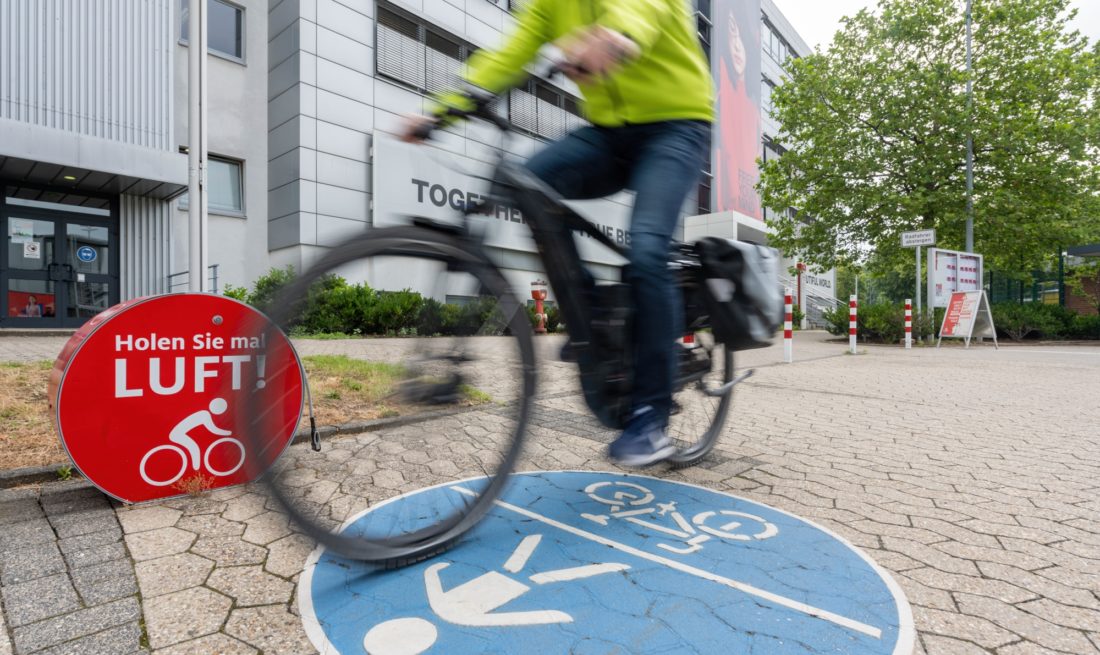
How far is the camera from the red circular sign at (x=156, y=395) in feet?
7.41

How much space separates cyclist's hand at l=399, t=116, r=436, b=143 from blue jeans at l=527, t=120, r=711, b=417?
40 centimetres

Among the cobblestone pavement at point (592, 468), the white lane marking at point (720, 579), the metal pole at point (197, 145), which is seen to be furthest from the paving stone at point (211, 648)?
the metal pole at point (197, 145)

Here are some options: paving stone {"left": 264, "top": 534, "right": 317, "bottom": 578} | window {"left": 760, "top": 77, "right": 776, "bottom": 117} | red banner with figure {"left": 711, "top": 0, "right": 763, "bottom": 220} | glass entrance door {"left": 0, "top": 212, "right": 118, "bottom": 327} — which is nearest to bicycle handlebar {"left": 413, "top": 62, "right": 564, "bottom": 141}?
paving stone {"left": 264, "top": 534, "right": 317, "bottom": 578}

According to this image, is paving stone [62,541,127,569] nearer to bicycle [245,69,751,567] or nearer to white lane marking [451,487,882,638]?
bicycle [245,69,751,567]

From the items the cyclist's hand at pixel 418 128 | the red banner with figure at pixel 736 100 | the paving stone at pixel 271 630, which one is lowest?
the paving stone at pixel 271 630

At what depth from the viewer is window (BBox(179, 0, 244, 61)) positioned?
14.0m

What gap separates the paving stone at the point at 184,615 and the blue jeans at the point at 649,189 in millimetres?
1434

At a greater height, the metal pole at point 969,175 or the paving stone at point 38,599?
the metal pole at point 969,175

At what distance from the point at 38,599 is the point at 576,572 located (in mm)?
1536

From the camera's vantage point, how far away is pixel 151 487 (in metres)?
2.43

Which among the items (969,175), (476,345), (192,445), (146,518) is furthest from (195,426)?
(969,175)

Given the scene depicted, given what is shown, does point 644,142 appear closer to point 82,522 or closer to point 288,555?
point 288,555

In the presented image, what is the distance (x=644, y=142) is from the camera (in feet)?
7.45

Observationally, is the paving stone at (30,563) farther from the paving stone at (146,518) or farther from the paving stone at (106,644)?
the paving stone at (106,644)
